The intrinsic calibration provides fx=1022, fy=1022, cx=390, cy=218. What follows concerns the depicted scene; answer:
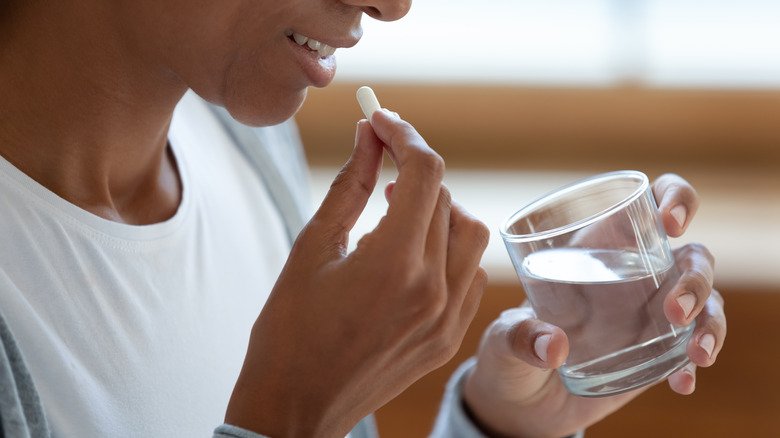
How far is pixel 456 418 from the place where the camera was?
3.51 ft

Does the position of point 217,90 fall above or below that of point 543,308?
above

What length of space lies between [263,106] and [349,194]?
0.18 metres

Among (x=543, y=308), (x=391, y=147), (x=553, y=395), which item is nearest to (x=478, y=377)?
(x=553, y=395)

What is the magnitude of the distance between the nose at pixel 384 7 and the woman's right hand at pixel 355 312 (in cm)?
16

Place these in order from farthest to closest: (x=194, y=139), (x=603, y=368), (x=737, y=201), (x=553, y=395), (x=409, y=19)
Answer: (x=409, y=19) → (x=737, y=201) → (x=194, y=139) → (x=553, y=395) → (x=603, y=368)

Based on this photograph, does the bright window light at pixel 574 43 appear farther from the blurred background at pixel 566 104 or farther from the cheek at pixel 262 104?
the cheek at pixel 262 104

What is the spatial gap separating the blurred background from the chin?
121 cm

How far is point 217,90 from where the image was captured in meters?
0.88

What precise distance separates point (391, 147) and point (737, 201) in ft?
5.33

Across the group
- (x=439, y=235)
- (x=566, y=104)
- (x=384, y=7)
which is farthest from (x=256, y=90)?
(x=566, y=104)

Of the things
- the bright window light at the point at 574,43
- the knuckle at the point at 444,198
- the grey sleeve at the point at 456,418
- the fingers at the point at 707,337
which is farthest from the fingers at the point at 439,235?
the bright window light at the point at 574,43

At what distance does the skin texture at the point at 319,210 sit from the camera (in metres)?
0.71

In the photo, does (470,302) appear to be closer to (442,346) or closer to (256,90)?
(442,346)

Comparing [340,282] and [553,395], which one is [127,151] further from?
[553,395]
